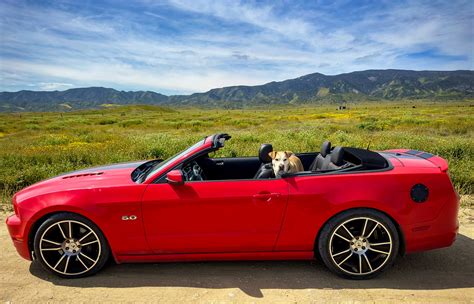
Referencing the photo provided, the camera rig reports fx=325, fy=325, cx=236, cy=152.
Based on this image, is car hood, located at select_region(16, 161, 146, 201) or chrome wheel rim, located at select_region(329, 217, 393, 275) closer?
chrome wheel rim, located at select_region(329, 217, 393, 275)

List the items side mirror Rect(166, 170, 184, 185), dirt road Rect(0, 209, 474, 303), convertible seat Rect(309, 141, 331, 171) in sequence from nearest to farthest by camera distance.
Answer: dirt road Rect(0, 209, 474, 303) → side mirror Rect(166, 170, 184, 185) → convertible seat Rect(309, 141, 331, 171)

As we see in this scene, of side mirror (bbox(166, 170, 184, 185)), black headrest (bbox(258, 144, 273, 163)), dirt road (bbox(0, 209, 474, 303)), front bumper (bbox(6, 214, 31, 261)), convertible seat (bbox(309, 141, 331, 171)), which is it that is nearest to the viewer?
dirt road (bbox(0, 209, 474, 303))

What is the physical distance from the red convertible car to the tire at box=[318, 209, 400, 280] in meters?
0.01

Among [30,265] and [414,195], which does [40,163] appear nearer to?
[30,265]

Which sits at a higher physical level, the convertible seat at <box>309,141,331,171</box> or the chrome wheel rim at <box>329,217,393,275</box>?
the convertible seat at <box>309,141,331,171</box>

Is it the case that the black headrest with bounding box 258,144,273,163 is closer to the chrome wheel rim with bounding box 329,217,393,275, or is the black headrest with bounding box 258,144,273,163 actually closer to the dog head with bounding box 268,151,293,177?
the dog head with bounding box 268,151,293,177

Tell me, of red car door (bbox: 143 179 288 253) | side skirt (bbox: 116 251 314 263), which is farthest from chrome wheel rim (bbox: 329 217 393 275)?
red car door (bbox: 143 179 288 253)

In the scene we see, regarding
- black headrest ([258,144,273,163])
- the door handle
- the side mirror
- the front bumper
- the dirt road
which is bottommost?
the dirt road

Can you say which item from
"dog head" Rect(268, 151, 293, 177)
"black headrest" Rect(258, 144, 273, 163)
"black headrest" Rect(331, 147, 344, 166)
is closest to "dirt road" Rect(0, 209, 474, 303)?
"dog head" Rect(268, 151, 293, 177)

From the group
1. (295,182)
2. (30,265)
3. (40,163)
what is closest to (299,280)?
(295,182)

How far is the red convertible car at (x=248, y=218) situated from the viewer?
3.38 m

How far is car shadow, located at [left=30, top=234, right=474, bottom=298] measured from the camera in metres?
3.41

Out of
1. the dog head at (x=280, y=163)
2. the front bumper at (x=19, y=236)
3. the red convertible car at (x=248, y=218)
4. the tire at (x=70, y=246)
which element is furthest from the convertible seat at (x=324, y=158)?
the front bumper at (x=19, y=236)

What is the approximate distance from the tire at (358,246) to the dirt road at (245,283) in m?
0.14
